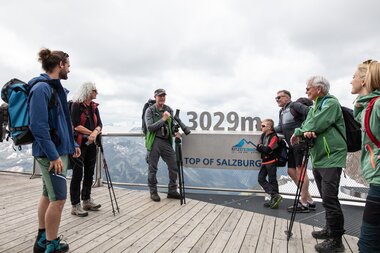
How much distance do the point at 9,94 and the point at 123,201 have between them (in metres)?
3.63

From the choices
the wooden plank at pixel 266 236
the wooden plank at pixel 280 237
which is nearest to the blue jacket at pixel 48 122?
the wooden plank at pixel 266 236

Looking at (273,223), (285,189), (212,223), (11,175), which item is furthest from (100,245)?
(11,175)

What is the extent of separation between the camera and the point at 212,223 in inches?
184

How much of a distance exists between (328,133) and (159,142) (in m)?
3.57

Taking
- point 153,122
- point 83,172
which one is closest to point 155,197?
point 153,122

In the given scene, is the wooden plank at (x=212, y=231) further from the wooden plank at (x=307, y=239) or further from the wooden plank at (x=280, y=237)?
the wooden plank at (x=307, y=239)

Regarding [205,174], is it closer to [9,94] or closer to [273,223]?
[273,223]

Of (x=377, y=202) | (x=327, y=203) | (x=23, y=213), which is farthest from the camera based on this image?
(x=23, y=213)

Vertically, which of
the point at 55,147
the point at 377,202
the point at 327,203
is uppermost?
the point at 55,147

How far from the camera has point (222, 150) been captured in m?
6.99

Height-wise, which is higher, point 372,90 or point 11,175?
point 372,90

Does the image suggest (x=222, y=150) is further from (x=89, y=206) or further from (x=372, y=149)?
(x=372, y=149)

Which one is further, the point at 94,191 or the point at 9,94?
the point at 94,191

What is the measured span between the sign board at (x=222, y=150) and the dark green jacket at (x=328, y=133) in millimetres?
3063
